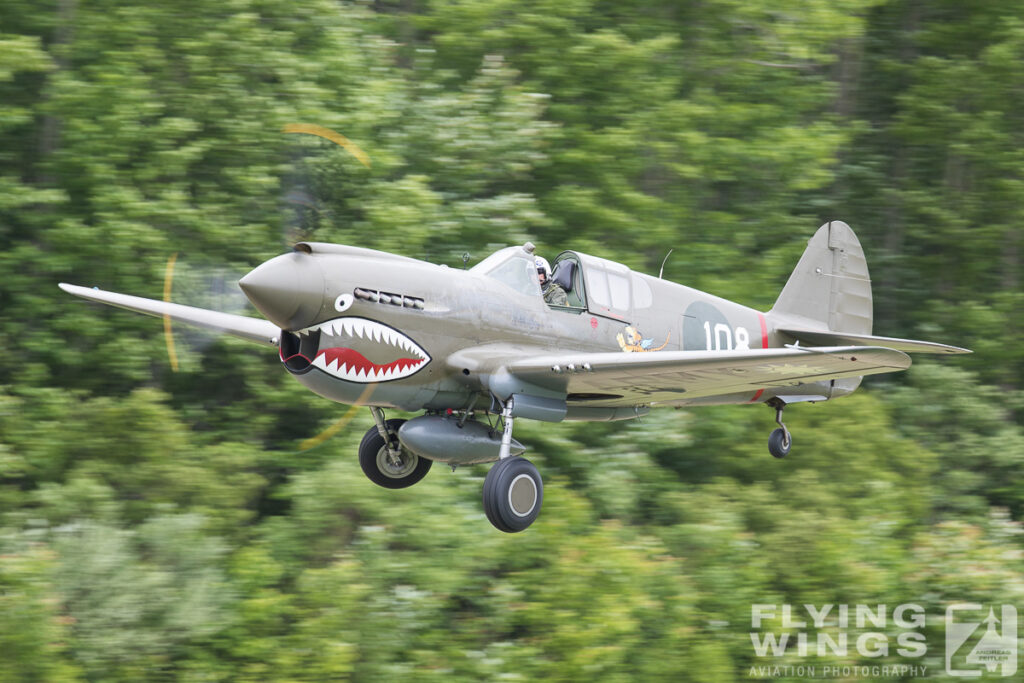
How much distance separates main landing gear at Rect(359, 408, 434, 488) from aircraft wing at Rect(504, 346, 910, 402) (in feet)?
4.55

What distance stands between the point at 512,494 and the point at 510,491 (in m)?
0.04

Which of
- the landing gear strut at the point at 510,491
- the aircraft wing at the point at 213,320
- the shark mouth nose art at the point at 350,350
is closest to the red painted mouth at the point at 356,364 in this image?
the shark mouth nose art at the point at 350,350

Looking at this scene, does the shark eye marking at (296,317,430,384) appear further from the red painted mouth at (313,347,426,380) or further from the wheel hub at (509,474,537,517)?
the wheel hub at (509,474,537,517)

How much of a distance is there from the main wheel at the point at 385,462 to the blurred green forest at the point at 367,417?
4877 millimetres

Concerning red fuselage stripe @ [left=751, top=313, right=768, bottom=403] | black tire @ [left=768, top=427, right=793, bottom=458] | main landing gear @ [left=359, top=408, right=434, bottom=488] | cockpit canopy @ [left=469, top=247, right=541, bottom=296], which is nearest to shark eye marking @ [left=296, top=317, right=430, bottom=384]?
cockpit canopy @ [left=469, top=247, right=541, bottom=296]

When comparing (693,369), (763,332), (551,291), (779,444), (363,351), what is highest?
(551,291)

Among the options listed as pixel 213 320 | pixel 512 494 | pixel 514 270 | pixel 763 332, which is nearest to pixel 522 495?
pixel 512 494

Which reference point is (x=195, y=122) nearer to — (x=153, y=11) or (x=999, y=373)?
(x=153, y=11)

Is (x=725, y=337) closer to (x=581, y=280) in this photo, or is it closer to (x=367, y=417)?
(x=581, y=280)

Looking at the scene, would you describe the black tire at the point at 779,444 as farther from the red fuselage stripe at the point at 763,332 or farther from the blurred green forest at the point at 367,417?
the blurred green forest at the point at 367,417

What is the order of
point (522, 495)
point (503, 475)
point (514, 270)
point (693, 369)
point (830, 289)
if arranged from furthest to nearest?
point (830, 289) → point (514, 270) → point (522, 495) → point (503, 475) → point (693, 369)

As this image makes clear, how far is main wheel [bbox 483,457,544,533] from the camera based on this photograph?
9.07 meters

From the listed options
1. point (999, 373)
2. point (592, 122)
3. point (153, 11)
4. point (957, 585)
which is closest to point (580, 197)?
point (592, 122)

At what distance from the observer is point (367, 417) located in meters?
15.7
